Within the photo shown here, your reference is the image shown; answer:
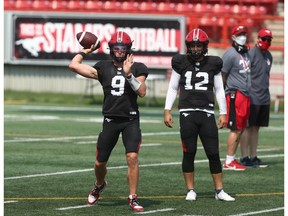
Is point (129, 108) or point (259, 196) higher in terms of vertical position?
point (129, 108)

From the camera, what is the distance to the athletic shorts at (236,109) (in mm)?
14898

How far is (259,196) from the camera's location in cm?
1222

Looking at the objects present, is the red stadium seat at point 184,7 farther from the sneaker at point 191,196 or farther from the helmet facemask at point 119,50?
the helmet facemask at point 119,50

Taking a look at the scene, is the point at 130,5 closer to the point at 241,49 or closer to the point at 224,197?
the point at 241,49

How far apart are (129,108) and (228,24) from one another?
18.6 metres

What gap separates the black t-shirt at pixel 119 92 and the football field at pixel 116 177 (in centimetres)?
100

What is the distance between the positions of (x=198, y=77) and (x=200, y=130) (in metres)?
0.60

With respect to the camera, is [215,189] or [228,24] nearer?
[215,189]

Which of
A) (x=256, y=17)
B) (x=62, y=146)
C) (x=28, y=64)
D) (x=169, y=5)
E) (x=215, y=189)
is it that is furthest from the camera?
(x=169, y=5)

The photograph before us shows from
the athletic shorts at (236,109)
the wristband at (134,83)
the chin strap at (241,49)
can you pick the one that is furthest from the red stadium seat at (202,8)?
the wristband at (134,83)

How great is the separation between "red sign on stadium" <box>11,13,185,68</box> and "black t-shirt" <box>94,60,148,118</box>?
17731mm

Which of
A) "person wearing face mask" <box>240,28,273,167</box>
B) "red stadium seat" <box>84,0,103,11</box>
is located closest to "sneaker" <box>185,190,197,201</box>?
"person wearing face mask" <box>240,28,273,167</box>

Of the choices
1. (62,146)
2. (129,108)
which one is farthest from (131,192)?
(62,146)

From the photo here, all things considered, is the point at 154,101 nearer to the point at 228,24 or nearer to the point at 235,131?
the point at 228,24
